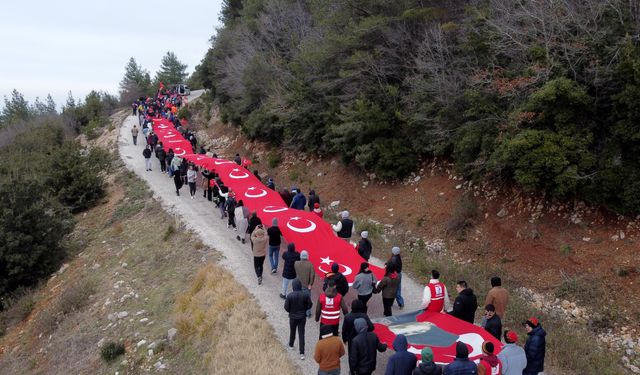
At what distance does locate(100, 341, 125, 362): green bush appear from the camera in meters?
12.8

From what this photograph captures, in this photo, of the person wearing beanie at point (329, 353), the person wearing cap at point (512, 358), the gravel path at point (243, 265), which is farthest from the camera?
the gravel path at point (243, 265)

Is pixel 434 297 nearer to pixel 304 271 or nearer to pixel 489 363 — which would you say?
pixel 489 363

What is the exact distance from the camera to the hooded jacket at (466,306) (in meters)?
9.97

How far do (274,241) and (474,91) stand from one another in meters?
9.16

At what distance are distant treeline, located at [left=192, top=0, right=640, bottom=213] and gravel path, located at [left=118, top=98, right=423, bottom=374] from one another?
6.07 metres

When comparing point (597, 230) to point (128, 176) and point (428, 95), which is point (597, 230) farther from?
point (128, 176)

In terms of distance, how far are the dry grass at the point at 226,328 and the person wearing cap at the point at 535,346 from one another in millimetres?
4641

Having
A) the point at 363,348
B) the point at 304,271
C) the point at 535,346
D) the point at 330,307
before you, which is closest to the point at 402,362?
the point at 363,348

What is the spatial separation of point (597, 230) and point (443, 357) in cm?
853

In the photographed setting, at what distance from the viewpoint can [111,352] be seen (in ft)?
42.1

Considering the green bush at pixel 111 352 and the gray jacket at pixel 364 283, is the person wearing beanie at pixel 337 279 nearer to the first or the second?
the gray jacket at pixel 364 283

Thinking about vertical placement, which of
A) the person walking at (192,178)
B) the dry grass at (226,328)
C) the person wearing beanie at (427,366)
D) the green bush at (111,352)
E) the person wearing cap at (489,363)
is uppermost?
the person walking at (192,178)

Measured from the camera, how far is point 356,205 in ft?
75.5

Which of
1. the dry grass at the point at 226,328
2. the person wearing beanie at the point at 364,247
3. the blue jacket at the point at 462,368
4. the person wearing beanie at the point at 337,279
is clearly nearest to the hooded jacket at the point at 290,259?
the dry grass at the point at 226,328
